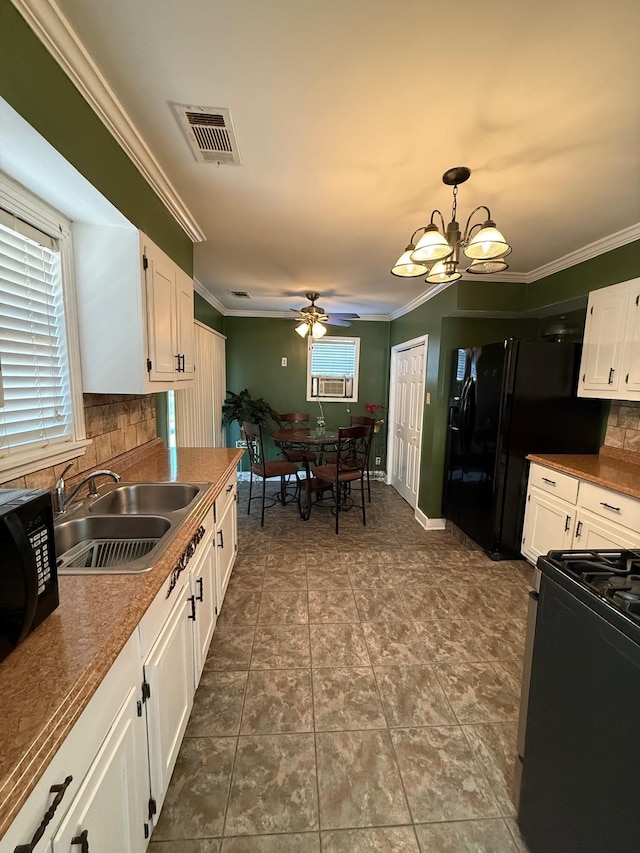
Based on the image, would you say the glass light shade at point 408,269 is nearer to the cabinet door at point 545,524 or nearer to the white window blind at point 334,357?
the cabinet door at point 545,524

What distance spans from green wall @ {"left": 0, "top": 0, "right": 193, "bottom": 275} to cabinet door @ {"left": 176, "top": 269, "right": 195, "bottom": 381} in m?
0.46

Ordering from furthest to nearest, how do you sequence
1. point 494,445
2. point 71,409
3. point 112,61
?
point 494,445, point 71,409, point 112,61

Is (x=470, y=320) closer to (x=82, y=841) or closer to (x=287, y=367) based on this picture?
(x=287, y=367)

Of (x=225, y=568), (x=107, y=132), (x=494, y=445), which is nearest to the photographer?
(x=107, y=132)

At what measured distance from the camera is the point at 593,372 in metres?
2.52

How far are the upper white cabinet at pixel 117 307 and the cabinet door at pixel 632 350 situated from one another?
2.81 meters

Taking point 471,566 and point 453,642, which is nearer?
point 453,642

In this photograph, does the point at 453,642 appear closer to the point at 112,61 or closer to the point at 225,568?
the point at 225,568

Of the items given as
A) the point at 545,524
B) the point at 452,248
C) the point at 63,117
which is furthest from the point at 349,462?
the point at 63,117

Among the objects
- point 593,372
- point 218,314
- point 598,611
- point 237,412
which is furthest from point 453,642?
point 218,314

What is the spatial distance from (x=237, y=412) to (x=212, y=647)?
128 inches

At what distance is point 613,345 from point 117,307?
2974 mm

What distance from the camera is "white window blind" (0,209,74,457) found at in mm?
1302

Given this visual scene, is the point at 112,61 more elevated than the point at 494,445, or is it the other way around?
the point at 112,61
